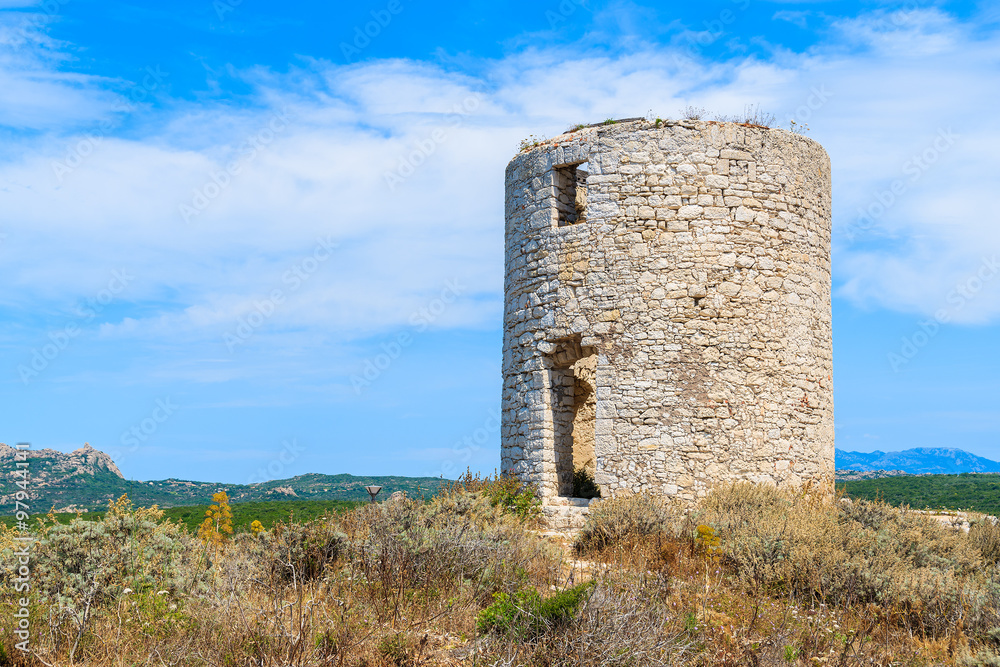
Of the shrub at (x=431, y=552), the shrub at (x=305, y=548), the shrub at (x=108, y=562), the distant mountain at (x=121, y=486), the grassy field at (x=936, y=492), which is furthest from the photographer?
the distant mountain at (x=121, y=486)

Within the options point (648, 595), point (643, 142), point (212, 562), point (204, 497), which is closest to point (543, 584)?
point (648, 595)

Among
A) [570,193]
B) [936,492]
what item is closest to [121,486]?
[570,193]

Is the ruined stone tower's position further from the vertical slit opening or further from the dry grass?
the dry grass

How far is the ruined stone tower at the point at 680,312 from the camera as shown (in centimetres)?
973

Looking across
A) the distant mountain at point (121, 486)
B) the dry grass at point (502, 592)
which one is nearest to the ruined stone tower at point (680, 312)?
the dry grass at point (502, 592)

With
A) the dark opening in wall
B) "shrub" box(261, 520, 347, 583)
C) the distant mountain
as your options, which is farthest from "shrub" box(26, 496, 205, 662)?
the distant mountain

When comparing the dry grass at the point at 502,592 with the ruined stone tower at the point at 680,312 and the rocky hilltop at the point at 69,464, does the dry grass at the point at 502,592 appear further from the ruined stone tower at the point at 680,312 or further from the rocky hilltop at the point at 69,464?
the rocky hilltop at the point at 69,464

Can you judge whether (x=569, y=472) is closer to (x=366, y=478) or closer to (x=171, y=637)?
(x=171, y=637)

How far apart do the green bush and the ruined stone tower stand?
4720 mm

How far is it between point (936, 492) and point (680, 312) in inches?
511

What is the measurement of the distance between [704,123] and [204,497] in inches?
1309

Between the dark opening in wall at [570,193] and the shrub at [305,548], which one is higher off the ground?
the dark opening in wall at [570,193]

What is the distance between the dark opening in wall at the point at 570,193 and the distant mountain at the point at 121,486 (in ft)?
57.9

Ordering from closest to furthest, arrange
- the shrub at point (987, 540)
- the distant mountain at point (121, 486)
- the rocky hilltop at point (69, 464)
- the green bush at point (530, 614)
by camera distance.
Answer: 1. the green bush at point (530, 614)
2. the shrub at point (987, 540)
3. the distant mountain at point (121, 486)
4. the rocky hilltop at point (69, 464)
